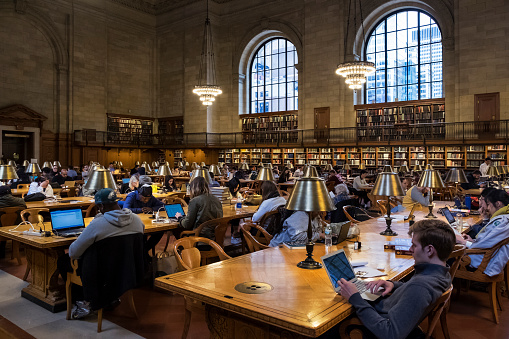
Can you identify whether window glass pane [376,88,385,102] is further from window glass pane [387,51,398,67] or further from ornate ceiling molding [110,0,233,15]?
ornate ceiling molding [110,0,233,15]

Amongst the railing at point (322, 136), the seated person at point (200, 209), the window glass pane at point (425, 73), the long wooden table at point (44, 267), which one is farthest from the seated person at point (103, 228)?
the window glass pane at point (425, 73)

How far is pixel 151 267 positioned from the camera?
14.5 ft

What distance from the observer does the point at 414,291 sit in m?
1.76

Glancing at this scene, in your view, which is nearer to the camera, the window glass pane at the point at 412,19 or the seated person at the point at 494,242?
the seated person at the point at 494,242

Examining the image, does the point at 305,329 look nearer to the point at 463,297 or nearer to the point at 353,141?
the point at 463,297

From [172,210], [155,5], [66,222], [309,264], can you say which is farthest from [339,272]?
[155,5]

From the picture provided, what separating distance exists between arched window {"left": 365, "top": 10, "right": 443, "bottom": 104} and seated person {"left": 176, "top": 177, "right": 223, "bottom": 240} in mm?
13300

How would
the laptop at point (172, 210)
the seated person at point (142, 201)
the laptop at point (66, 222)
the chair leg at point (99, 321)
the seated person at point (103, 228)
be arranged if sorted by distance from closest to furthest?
the seated person at point (103, 228)
the chair leg at point (99, 321)
the laptop at point (66, 222)
the laptop at point (172, 210)
the seated person at point (142, 201)

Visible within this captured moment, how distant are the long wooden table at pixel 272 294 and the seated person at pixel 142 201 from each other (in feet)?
8.57

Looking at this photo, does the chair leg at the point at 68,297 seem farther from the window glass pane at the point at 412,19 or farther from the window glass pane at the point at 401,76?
the window glass pane at the point at 412,19

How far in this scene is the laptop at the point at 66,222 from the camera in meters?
3.65

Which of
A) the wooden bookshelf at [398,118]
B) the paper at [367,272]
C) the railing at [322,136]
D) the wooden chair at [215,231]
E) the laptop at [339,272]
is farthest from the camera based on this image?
the wooden bookshelf at [398,118]

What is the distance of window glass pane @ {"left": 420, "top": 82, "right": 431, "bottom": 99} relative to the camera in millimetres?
15383

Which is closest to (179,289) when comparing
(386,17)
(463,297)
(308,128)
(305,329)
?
(305,329)
